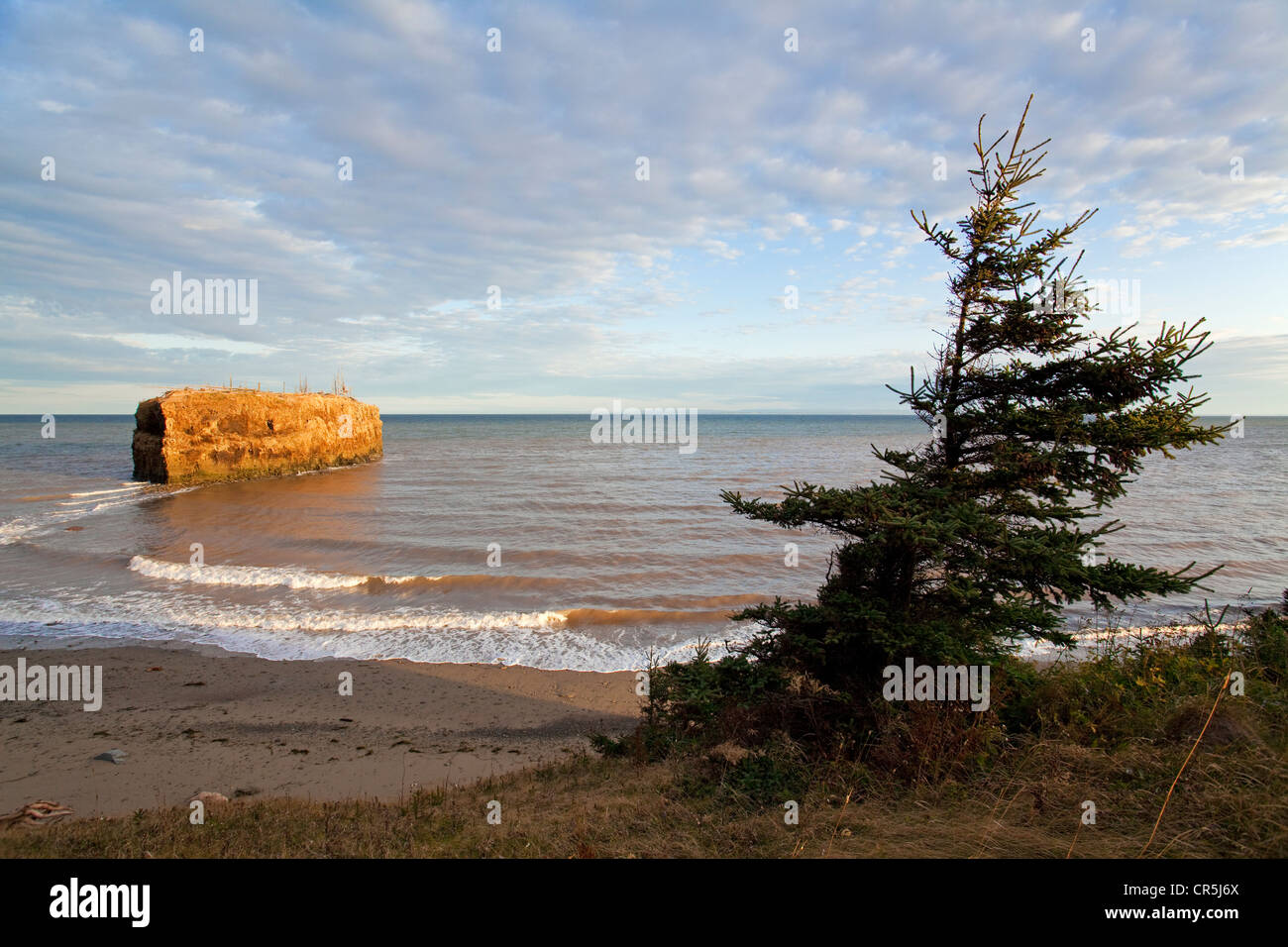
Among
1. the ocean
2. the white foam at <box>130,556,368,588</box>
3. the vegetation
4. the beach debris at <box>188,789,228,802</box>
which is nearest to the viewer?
the vegetation

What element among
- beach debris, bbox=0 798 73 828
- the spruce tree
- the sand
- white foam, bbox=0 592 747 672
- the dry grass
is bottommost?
the sand

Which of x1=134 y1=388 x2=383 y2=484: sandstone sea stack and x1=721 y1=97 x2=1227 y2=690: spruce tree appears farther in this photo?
x1=134 y1=388 x2=383 y2=484: sandstone sea stack

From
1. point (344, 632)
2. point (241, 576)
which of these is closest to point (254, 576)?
point (241, 576)

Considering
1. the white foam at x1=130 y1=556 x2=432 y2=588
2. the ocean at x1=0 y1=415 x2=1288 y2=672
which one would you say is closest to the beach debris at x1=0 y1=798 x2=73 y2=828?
the ocean at x1=0 y1=415 x2=1288 y2=672

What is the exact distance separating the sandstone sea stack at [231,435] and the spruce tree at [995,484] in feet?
113

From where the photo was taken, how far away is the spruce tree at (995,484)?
4.69 metres

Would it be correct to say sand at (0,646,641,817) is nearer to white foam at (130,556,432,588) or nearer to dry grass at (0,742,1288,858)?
dry grass at (0,742,1288,858)

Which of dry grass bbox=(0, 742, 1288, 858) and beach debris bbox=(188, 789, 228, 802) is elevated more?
dry grass bbox=(0, 742, 1288, 858)

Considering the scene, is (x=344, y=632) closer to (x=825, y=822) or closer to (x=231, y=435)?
(x=825, y=822)

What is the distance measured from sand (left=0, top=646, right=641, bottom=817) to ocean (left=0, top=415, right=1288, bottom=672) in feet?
3.03

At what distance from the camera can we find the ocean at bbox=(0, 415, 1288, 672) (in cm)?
1240
